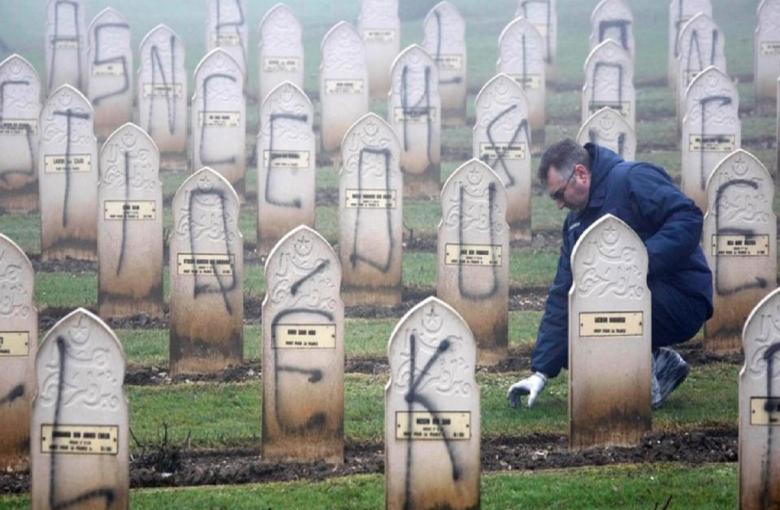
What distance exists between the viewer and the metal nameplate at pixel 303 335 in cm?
943

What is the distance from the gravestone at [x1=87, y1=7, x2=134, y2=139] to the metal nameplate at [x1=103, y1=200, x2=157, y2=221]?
5724mm

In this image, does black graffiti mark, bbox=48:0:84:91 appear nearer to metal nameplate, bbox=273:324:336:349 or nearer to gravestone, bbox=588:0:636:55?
gravestone, bbox=588:0:636:55

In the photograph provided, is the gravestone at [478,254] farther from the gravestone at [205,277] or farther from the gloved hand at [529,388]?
the gravestone at [205,277]

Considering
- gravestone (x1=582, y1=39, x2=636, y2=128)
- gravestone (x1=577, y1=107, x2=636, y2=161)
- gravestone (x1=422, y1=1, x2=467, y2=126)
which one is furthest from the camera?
gravestone (x1=422, y1=1, x2=467, y2=126)

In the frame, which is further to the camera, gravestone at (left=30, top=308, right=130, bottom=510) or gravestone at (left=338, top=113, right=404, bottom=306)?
gravestone at (left=338, top=113, right=404, bottom=306)

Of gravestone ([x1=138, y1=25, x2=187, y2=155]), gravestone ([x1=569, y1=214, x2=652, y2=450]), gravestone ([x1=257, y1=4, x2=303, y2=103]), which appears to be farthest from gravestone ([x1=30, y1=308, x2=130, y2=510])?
gravestone ([x1=257, y1=4, x2=303, y2=103])

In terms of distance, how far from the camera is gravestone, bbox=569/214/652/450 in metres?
9.49

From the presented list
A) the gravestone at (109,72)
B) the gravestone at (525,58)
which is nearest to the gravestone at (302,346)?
the gravestone at (525,58)

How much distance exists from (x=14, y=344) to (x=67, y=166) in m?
4.64

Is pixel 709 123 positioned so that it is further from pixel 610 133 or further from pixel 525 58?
pixel 525 58

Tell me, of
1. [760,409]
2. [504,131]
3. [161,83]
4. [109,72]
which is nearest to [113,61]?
[109,72]

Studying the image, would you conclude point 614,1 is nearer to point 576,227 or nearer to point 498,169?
point 498,169

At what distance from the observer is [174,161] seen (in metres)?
17.4

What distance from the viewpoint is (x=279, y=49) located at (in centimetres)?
1852
